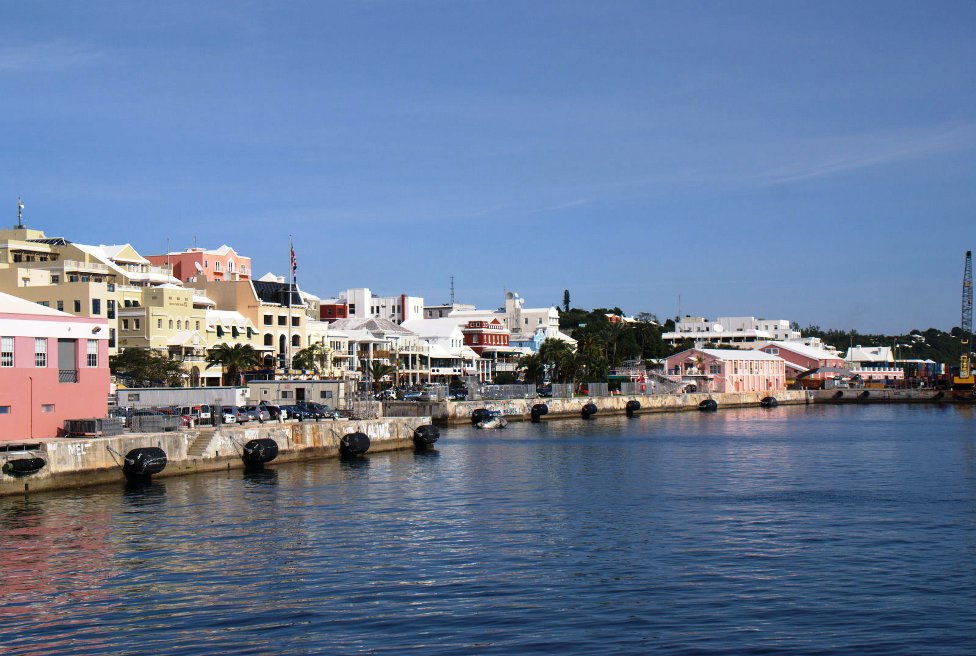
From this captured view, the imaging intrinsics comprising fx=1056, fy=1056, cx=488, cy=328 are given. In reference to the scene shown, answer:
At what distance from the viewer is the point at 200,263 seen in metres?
126

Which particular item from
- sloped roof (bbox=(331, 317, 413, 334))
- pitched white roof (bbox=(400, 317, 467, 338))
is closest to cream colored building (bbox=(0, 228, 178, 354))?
sloped roof (bbox=(331, 317, 413, 334))

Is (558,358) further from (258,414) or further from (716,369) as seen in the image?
(258,414)

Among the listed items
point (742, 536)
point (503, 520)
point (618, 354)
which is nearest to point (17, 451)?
point (503, 520)

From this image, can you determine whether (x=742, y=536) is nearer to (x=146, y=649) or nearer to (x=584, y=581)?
(x=584, y=581)

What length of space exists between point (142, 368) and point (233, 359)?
32.1 ft

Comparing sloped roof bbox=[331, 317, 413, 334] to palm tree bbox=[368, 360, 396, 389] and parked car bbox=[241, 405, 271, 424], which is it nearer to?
palm tree bbox=[368, 360, 396, 389]

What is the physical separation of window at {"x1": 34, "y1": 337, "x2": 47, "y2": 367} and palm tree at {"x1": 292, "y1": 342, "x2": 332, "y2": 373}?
54.6 m

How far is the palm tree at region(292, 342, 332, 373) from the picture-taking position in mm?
107812

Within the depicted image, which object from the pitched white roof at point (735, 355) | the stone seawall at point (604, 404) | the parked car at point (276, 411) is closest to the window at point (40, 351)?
the parked car at point (276, 411)

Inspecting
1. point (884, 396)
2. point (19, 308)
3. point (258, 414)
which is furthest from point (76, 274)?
point (884, 396)

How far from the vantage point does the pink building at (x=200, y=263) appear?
12594 centimetres

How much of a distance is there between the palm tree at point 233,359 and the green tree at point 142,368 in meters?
5.62

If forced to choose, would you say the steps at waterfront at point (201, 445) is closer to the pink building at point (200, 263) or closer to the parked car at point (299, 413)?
the parked car at point (299, 413)

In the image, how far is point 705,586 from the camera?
2812 cm
